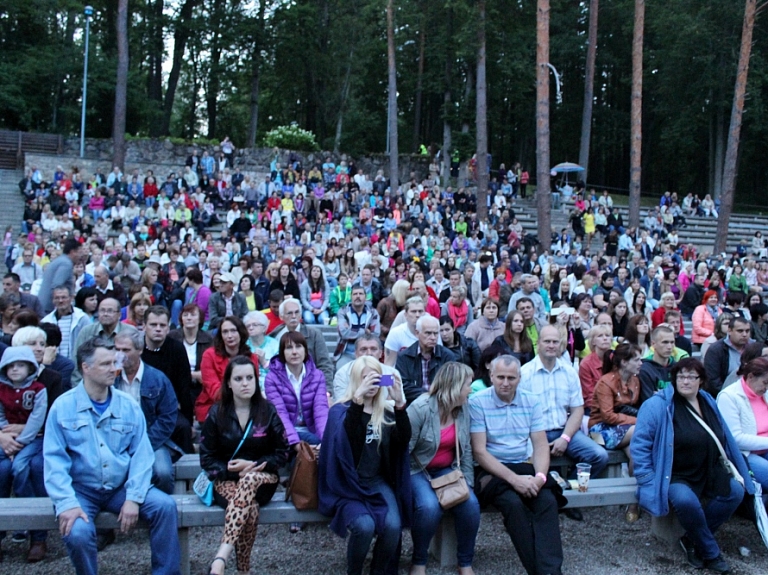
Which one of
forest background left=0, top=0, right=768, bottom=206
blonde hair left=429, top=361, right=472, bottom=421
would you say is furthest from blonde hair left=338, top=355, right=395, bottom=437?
forest background left=0, top=0, right=768, bottom=206

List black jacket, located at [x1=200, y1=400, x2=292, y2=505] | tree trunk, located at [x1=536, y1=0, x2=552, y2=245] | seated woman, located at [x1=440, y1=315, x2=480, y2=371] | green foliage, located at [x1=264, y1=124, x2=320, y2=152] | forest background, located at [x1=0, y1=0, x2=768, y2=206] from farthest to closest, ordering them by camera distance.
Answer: forest background, located at [x1=0, y1=0, x2=768, y2=206], green foliage, located at [x1=264, y1=124, x2=320, y2=152], tree trunk, located at [x1=536, y1=0, x2=552, y2=245], seated woman, located at [x1=440, y1=315, x2=480, y2=371], black jacket, located at [x1=200, y1=400, x2=292, y2=505]

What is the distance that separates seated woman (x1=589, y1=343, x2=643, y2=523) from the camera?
5.65m

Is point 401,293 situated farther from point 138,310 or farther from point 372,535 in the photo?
point 372,535

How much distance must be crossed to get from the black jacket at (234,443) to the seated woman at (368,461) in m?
0.32

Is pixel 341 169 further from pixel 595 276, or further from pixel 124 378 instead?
pixel 124 378

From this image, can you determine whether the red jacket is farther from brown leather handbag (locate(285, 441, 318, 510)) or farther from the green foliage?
the green foliage

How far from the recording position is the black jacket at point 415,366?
5.71 m

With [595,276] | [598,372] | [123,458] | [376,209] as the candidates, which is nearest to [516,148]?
[376,209]

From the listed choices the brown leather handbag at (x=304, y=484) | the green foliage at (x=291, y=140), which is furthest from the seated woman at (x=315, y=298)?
the green foliage at (x=291, y=140)

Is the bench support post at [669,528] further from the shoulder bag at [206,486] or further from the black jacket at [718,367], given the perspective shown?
the shoulder bag at [206,486]

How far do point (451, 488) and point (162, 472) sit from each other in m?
1.84

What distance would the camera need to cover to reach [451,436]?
4.68 meters

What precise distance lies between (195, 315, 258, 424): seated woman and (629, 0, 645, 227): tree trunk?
59.5 feet

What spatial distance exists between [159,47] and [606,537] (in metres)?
31.4
